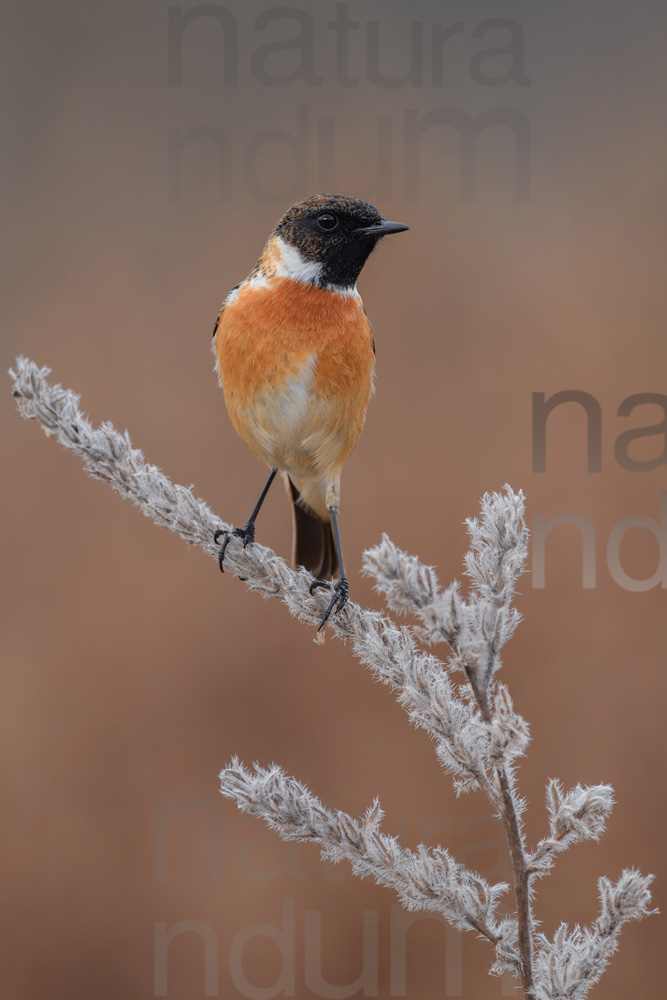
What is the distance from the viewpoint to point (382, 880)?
2.81 ft

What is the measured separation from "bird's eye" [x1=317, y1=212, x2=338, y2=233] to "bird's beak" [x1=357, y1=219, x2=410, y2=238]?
2.2 inches

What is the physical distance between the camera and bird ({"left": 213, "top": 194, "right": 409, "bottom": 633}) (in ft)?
5.34

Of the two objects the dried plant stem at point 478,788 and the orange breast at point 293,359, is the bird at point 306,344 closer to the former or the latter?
the orange breast at point 293,359

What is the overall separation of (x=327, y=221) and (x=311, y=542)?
761mm

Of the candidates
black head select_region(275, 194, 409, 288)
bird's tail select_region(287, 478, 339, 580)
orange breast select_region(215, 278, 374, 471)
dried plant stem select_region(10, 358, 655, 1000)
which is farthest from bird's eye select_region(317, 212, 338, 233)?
dried plant stem select_region(10, 358, 655, 1000)

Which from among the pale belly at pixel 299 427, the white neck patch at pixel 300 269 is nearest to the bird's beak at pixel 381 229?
the white neck patch at pixel 300 269

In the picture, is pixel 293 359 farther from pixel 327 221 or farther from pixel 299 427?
pixel 327 221

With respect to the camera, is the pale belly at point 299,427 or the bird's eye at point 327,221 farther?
the bird's eye at point 327,221

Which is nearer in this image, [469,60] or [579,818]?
[579,818]

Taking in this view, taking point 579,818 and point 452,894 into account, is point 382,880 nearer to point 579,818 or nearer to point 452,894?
point 452,894

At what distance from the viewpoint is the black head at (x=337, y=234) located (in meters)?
1.74

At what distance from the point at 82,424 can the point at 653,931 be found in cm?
226

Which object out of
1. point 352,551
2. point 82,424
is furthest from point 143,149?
point 82,424

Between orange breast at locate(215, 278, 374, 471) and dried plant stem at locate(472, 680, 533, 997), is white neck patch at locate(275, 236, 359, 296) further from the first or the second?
dried plant stem at locate(472, 680, 533, 997)
